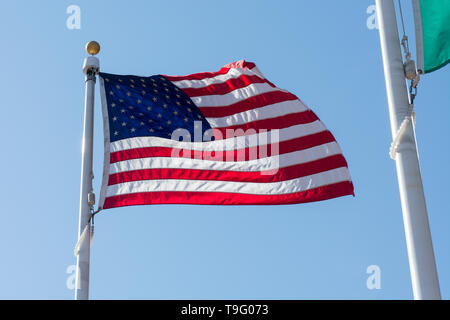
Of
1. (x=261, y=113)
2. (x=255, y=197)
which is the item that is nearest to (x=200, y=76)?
(x=261, y=113)

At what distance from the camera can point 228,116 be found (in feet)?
53.5

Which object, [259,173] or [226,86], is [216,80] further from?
[259,173]

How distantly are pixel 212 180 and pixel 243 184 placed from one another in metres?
0.59

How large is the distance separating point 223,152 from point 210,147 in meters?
0.27

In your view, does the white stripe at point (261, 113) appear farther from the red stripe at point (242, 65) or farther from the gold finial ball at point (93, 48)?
the gold finial ball at point (93, 48)

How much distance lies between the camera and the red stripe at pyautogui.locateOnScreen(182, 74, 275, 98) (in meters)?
16.4

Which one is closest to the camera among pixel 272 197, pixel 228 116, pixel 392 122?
pixel 392 122

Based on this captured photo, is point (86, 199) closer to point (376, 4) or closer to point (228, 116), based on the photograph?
point (228, 116)

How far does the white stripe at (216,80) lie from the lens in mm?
16484

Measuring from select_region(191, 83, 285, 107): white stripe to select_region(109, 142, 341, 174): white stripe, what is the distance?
153 centimetres

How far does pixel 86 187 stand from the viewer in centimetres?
1391

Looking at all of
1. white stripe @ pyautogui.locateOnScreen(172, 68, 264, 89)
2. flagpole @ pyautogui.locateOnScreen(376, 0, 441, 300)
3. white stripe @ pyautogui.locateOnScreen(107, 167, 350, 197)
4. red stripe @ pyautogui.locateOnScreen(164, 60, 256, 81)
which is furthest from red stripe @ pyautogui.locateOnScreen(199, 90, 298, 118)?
flagpole @ pyautogui.locateOnScreen(376, 0, 441, 300)
